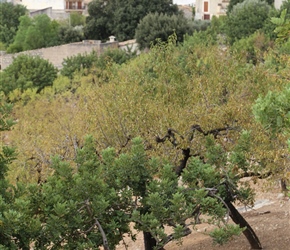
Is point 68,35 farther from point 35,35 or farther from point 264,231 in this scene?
point 264,231

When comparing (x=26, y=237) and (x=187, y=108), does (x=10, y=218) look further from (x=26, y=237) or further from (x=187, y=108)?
(x=187, y=108)

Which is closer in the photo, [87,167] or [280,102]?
[280,102]

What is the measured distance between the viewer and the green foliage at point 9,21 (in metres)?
64.8

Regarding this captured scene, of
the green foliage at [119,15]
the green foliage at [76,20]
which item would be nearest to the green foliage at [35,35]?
the green foliage at [119,15]

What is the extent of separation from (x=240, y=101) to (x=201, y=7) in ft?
215

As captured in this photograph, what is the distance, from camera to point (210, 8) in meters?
77.8

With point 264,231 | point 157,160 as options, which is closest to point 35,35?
point 264,231

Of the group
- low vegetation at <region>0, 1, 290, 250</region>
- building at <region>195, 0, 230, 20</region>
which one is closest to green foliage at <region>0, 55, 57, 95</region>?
low vegetation at <region>0, 1, 290, 250</region>

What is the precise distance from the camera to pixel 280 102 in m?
9.36

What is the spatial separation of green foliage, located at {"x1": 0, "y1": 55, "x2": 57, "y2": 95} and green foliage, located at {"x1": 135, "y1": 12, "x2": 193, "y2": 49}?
8637mm

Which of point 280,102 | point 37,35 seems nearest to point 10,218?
point 280,102

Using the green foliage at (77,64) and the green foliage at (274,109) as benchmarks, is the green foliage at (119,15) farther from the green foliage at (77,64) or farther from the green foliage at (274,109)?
the green foliage at (274,109)

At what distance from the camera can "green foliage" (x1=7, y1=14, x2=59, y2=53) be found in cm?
5928

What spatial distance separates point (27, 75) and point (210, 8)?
38446mm
